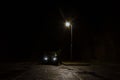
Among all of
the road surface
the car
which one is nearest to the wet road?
the road surface

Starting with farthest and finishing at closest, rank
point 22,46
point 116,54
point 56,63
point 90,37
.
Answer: point 22,46 → point 90,37 → point 116,54 → point 56,63

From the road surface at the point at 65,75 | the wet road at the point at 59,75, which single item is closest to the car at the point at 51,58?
the road surface at the point at 65,75

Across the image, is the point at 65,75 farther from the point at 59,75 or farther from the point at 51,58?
the point at 51,58

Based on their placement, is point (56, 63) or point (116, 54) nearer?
point (56, 63)

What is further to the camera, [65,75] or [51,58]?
[51,58]

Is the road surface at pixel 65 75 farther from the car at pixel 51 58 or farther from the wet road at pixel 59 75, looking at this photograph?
the car at pixel 51 58

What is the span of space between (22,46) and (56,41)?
10.6 metres

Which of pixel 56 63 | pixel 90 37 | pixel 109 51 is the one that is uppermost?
pixel 90 37

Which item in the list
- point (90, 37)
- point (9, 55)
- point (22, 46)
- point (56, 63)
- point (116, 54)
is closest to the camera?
point (56, 63)

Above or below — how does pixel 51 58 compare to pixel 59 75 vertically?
above

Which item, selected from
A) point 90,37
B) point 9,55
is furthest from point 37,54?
point 90,37

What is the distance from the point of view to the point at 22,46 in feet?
251

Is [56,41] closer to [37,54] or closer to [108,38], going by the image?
[37,54]

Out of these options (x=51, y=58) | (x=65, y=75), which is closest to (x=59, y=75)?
(x=65, y=75)
